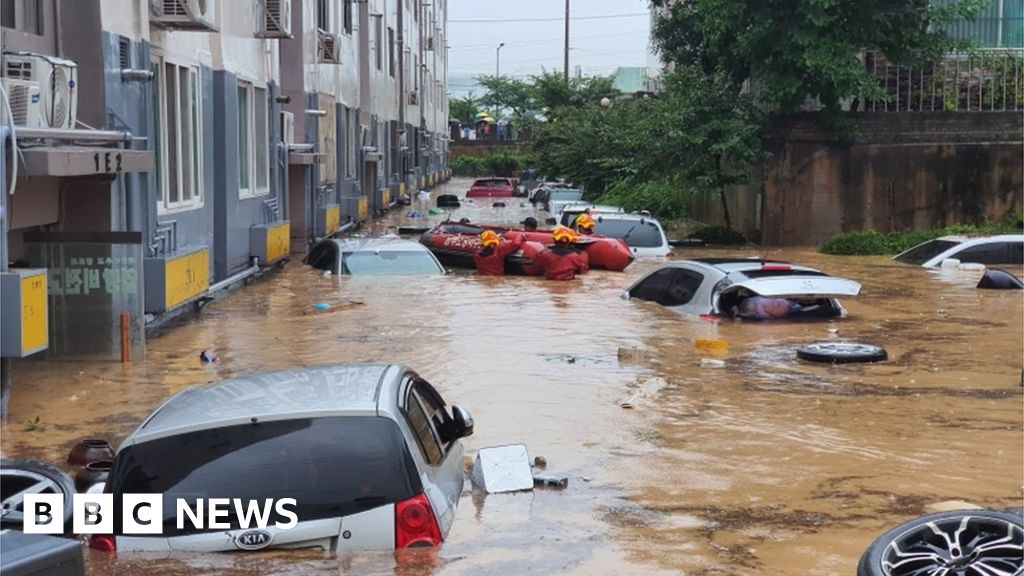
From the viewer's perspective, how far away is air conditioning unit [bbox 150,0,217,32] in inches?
660

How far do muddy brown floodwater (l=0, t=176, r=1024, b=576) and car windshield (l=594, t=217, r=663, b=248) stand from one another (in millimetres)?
5269

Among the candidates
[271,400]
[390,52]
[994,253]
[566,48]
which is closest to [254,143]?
[994,253]

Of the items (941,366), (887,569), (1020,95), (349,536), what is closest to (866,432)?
(941,366)

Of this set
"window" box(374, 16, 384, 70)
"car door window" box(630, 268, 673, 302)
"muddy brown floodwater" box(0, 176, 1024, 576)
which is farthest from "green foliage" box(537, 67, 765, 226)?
"window" box(374, 16, 384, 70)

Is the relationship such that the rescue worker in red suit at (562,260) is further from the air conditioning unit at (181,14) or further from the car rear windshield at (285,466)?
the car rear windshield at (285,466)

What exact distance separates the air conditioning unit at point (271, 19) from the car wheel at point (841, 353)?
1191cm

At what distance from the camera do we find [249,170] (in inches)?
950

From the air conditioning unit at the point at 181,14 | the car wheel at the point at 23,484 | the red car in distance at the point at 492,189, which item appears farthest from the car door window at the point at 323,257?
the red car in distance at the point at 492,189

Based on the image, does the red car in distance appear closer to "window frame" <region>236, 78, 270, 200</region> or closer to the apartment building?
the apartment building

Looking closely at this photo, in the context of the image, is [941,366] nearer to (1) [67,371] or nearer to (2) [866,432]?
(2) [866,432]

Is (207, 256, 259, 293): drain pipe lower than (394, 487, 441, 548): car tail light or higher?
lower

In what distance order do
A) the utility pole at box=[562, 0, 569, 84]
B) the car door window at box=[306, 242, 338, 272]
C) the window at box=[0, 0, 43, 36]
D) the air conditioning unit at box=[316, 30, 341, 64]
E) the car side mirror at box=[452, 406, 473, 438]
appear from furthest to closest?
the utility pole at box=[562, 0, 569, 84]
the air conditioning unit at box=[316, 30, 341, 64]
the car door window at box=[306, 242, 338, 272]
the window at box=[0, 0, 43, 36]
the car side mirror at box=[452, 406, 473, 438]

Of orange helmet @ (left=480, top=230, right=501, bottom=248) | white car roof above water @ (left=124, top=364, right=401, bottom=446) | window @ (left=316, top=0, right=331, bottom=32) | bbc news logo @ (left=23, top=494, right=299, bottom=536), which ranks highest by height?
window @ (left=316, top=0, right=331, bottom=32)

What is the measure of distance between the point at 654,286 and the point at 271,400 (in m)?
13.5
